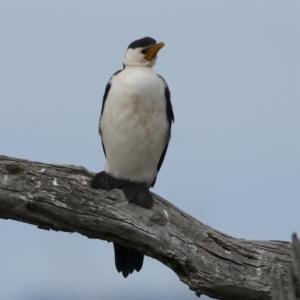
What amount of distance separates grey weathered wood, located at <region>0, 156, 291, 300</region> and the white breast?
2.73ft

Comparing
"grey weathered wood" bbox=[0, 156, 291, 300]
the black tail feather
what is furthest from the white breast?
Answer: "grey weathered wood" bbox=[0, 156, 291, 300]

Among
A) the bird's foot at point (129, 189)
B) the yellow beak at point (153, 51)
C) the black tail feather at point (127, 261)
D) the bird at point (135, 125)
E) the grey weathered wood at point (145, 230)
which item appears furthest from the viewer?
the yellow beak at point (153, 51)

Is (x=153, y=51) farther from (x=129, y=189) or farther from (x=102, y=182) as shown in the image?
(x=102, y=182)

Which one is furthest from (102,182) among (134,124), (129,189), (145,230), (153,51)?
(153,51)

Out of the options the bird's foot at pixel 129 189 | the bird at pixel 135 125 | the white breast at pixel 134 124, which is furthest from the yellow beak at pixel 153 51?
the bird's foot at pixel 129 189

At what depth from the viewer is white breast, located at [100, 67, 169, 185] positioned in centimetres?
573

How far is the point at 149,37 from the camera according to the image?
638cm

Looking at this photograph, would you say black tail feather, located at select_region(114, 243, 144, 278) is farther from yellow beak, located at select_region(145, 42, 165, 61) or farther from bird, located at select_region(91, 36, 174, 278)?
yellow beak, located at select_region(145, 42, 165, 61)

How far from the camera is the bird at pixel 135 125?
5.71 m

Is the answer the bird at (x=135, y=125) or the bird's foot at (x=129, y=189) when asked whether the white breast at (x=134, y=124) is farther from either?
the bird's foot at (x=129, y=189)

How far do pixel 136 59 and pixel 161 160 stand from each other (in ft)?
3.19

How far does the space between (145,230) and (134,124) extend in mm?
1163

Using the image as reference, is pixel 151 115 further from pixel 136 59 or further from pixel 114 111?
pixel 136 59

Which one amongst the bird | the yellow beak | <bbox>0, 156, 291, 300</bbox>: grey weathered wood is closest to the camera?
<bbox>0, 156, 291, 300</bbox>: grey weathered wood
